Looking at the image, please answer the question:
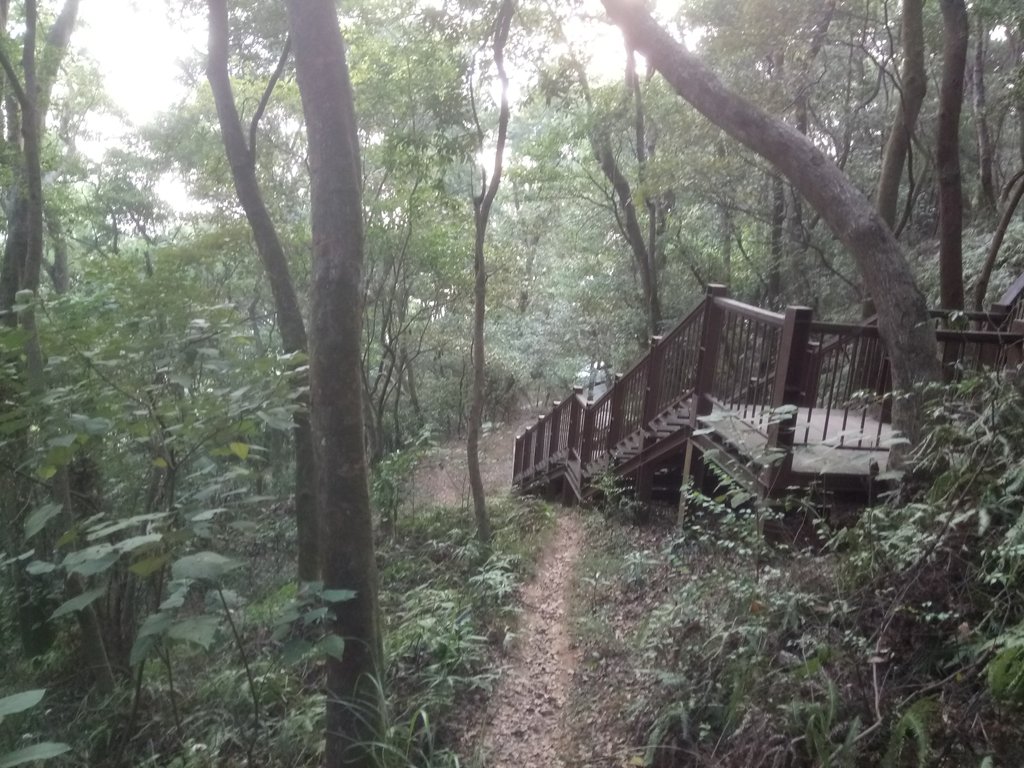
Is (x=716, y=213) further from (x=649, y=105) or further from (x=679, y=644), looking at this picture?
(x=679, y=644)

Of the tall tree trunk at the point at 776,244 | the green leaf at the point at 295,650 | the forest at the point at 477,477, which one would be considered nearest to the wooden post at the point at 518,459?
the forest at the point at 477,477

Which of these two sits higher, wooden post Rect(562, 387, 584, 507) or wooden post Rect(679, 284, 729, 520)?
wooden post Rect(679, 284, 729, 520)

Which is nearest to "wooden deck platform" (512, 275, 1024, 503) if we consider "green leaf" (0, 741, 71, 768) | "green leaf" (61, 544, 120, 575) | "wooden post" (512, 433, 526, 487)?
"green leaf" (61, 544, 120, 575)

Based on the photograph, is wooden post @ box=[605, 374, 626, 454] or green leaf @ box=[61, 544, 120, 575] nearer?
green leaf @ box=[61, 544, 120, 575]

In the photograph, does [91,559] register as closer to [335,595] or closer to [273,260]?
[335,595]

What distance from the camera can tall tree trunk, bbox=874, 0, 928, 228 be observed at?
291 inches

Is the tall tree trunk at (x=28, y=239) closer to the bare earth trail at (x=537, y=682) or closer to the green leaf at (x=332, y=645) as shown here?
the green leaf at (x=332, y=645)

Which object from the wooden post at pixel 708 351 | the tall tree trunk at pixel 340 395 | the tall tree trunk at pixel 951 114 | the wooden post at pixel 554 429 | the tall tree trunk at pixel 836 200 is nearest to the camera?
the tall tree trunk at pixel 340 395

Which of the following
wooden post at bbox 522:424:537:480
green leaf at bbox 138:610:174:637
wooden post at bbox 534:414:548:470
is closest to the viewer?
green leaf at bbox 138:610:174:637

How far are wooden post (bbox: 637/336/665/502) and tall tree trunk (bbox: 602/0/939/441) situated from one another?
7.72 ft

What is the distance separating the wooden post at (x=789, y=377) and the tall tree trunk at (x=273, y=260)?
14.1 ft

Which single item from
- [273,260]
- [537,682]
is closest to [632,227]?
[273,260]

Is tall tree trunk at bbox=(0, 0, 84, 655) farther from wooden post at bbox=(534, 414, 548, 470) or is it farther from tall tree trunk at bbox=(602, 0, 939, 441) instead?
wooden post at bbox=(534, 414, 548, 470)

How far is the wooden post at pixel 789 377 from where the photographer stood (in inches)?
187
